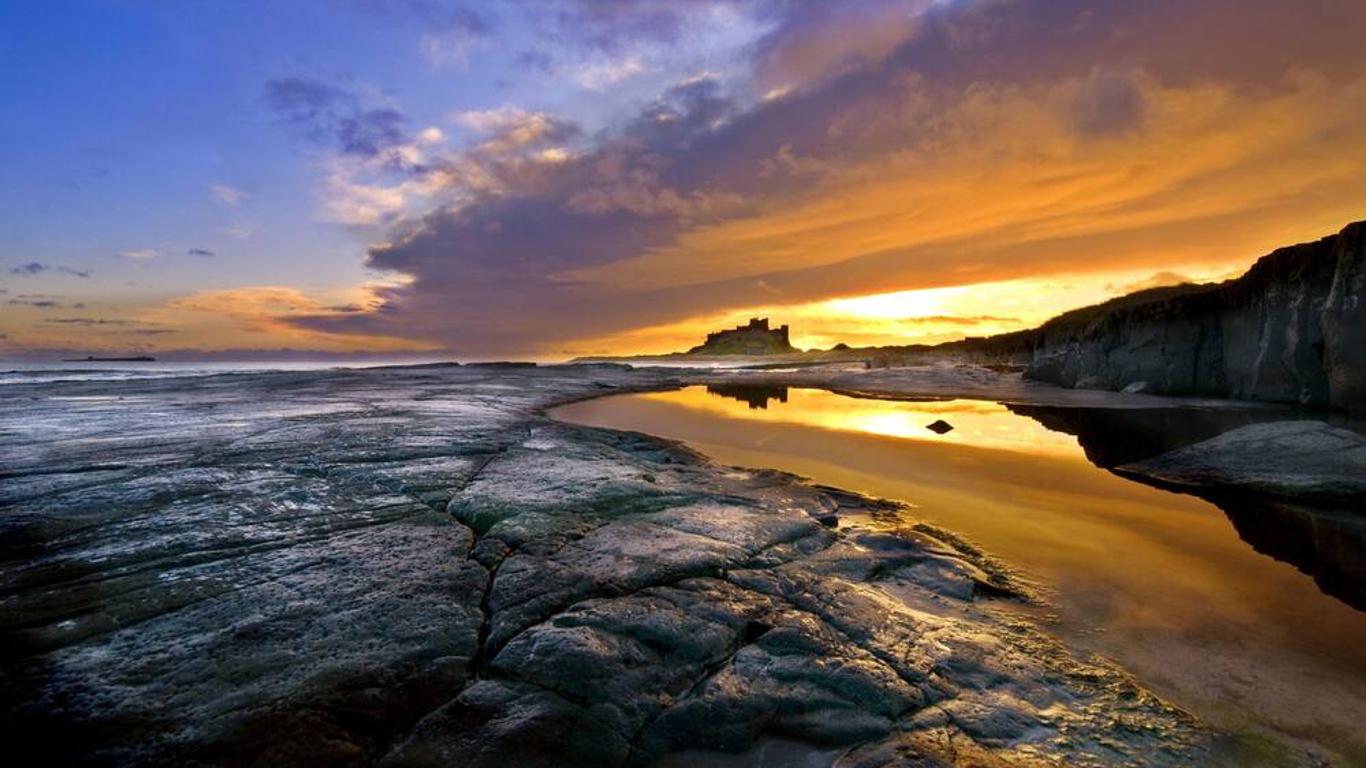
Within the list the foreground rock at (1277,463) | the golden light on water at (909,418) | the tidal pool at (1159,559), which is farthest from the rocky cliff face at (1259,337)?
the foreground rock at (1277,463)

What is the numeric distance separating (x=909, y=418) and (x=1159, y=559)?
582 inches

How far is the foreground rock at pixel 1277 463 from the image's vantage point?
335 inches

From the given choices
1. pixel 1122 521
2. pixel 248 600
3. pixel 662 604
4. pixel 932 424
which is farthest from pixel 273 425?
pixel 932 424

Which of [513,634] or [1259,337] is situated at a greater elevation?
[1259,337]

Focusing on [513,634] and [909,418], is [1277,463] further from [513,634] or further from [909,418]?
[513,634]

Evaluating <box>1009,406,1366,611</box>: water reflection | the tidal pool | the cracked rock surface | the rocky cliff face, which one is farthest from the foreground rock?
the rocky cliff face

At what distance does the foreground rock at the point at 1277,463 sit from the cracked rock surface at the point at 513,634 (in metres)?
6.36

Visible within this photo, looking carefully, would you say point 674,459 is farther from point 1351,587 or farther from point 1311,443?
point 1311,443

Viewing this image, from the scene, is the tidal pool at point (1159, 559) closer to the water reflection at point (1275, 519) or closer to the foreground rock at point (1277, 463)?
the water reflection at point (1275, 519)

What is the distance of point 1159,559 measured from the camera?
639 centimetres

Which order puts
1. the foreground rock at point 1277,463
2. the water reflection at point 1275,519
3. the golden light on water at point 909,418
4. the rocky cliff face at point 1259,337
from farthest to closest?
1. the rocky cliff face at point 1259,337
2. the golden light on water at point 909,418
3. the foreground rock at point 1277,463
4. the water reflection at point 1275,519

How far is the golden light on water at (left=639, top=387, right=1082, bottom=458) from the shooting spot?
14922 millimetres

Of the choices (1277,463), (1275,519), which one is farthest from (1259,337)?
(1275,519)

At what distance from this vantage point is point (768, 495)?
871 cm
